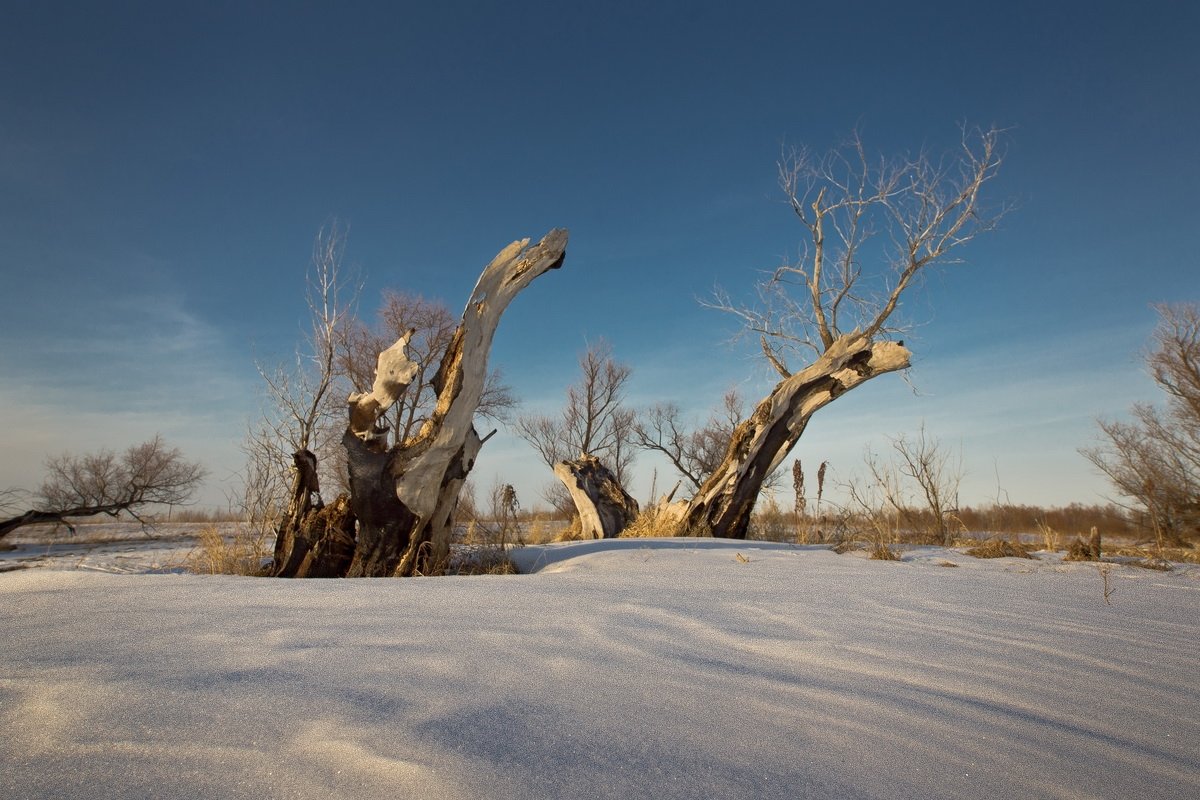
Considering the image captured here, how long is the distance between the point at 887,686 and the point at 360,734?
1.22 meters

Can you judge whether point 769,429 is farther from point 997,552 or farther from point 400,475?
point 400,475

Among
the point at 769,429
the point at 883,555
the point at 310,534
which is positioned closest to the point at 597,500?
the point at 769,429

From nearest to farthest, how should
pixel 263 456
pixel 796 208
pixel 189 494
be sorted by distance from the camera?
pixel 263 456 < pixel 796 208 < pixel 189 494

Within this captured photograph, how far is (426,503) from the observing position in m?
4.36

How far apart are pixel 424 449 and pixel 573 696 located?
3.20 meters

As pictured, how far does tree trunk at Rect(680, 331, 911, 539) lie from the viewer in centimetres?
777

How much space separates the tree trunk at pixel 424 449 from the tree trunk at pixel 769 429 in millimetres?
3938

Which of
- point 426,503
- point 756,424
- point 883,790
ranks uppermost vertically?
point 756,424

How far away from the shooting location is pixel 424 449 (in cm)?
432

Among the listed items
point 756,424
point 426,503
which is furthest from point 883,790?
point 756,424

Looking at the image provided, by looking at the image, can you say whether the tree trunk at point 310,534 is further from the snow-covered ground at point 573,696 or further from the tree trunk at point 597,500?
the tree trunk at point 597,500

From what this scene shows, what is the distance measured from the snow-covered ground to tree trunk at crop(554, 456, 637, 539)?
6.91m

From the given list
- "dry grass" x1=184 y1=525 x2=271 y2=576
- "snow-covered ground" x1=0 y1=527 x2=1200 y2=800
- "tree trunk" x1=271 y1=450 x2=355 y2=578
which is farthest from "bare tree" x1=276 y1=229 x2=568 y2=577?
"snow-covered ground" x1=0 y1=527 x2=1200 y2=800

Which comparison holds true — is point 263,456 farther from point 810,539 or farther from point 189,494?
point 189,494
